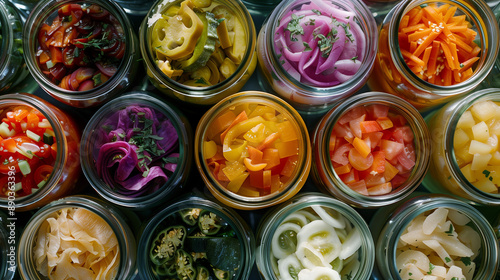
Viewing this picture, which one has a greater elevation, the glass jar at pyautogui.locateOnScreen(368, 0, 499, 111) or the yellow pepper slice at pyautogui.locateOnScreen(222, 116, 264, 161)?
the glass jar at pyautogui.locateOnScreen(368, 0, 499, 111)

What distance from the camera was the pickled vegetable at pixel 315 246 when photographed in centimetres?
99

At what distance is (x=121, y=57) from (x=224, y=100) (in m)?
0.32

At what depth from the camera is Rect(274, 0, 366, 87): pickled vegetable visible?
3.26 feet

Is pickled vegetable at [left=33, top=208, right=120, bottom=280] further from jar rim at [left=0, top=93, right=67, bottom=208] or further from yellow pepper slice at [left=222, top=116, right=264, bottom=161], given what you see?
yellow pepper slice at [left=222, top=116, right=264, bottom=161]

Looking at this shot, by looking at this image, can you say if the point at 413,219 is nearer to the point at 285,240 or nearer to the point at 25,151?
the point at 285,240

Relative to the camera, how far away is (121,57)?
103 centimetres

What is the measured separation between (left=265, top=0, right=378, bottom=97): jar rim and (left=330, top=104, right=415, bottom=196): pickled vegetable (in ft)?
0.34

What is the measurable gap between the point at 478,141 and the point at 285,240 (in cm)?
60

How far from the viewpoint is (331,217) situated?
1.02 metres

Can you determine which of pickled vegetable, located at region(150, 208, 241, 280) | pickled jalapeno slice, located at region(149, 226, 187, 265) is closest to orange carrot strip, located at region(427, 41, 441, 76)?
pickled vegetable, located at region(150, 208, 241, 280)

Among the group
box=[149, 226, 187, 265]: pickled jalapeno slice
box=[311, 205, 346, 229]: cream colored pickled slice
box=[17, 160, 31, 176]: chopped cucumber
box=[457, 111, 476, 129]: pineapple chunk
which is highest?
box=[457, 111, 476, 129]: pineapple chunk

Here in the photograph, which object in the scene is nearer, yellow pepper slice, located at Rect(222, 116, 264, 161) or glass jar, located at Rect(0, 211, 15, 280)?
yellow pepper slice, located at Rect(222, 116, 264, 161)

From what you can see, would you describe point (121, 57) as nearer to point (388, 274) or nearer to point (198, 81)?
point (198, 81)

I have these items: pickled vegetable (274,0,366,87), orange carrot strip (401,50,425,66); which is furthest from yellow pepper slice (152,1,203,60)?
orange carrot strip (401,50,425,66)
